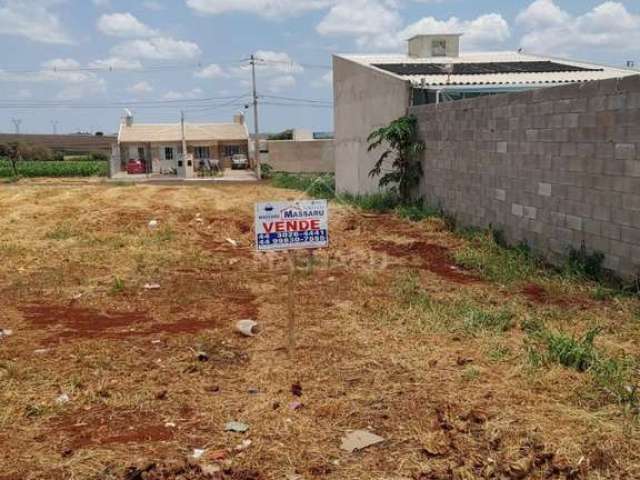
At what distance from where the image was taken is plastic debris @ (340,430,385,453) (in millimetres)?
3342

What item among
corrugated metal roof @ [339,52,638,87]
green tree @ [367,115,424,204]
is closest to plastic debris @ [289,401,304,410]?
green tree @ [367,115,424,204]

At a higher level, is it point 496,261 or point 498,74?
point 498,74

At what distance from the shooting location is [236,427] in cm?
360

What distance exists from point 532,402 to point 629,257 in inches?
132

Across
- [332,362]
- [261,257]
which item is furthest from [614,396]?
[261,257]

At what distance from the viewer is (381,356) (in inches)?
185

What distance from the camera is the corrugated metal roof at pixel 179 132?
164 ft

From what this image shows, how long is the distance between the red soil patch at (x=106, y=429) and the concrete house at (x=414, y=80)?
35.3 feet

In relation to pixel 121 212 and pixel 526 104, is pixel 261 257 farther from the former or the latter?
pixel 121 212

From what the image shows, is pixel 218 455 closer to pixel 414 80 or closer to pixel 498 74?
pixel 414 80

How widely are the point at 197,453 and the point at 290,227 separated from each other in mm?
2033

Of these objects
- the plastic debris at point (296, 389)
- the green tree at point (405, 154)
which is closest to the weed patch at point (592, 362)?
the plastic debris at point (296, 389)

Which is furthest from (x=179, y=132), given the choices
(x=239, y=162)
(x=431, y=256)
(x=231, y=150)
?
(x=431, y=256)

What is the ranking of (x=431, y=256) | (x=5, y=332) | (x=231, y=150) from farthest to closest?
(x=231, y=150), (x=431, y=256), (x=5, y=332)
